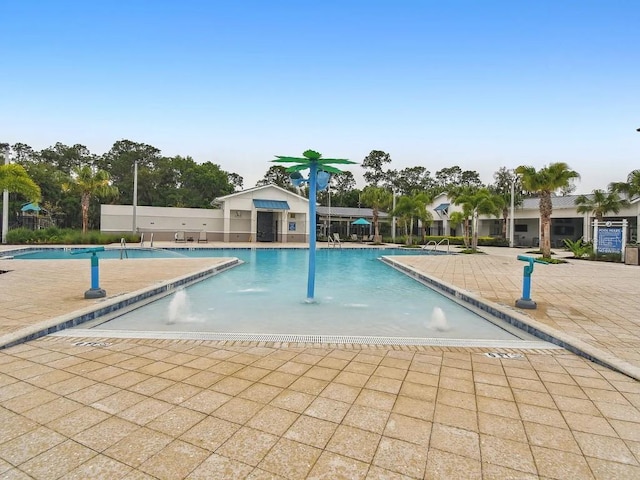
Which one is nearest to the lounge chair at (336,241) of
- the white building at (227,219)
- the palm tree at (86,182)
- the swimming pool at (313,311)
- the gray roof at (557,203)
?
the white building at (227,219)

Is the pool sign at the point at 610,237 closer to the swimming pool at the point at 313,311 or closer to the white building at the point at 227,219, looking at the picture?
the swimming pool at the point at 313,311

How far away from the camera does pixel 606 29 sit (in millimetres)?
10867

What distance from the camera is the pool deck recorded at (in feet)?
6.23

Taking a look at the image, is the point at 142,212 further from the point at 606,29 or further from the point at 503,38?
the point at 606,29

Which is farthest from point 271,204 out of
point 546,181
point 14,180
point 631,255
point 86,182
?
point 631,255

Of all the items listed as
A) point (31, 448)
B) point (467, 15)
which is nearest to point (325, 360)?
point (31, 448)

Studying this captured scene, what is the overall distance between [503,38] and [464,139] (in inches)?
398

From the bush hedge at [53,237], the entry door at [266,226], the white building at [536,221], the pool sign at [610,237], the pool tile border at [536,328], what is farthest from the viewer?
the entry door at [266,226]

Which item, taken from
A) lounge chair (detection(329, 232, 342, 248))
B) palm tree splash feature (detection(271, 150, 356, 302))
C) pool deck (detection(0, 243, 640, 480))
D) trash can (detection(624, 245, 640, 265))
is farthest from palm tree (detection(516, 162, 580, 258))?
pool deck (detection(0, 243, 640, 480))

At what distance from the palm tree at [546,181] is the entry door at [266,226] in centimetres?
2002

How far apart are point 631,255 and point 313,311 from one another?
49.4 feet

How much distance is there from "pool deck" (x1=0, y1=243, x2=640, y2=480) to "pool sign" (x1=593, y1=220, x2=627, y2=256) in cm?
1446

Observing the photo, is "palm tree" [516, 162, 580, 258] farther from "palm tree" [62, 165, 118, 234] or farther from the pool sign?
"palm tree" [62, 165, 118, 234]

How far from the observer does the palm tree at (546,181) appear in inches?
619
